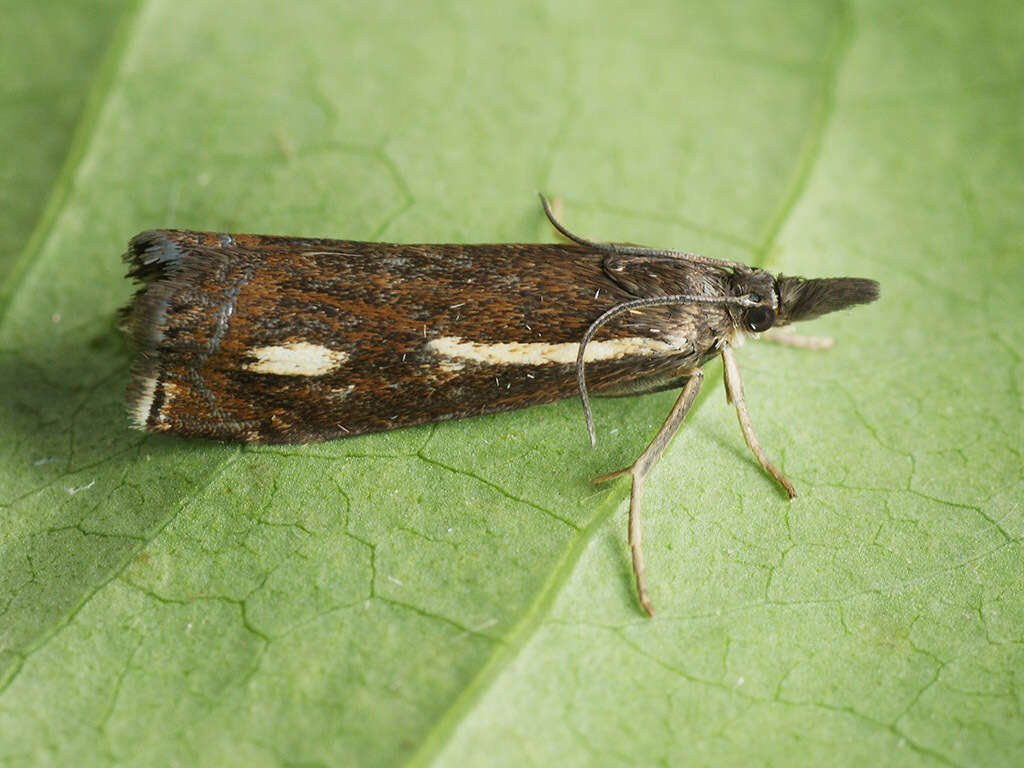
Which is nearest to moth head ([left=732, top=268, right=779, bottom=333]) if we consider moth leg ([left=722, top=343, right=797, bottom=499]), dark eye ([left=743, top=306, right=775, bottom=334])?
dark eye ([left=743, top=306, right=775, bottom=334])

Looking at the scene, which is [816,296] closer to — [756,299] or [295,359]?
[756,299]

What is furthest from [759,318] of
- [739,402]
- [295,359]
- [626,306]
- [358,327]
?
[295,359]

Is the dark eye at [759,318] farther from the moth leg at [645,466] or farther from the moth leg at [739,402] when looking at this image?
the moth leg at [645,466]

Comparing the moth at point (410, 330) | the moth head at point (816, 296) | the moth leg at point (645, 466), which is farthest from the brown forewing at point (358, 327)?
the moth head at point (816, 296)

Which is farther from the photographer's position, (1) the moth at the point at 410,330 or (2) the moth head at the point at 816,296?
(2) the moth head at the point at 816,296

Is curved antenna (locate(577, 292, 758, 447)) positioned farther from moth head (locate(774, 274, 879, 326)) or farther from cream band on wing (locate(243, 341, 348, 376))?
cream band on wing (locate(243, 341, 348, 376))

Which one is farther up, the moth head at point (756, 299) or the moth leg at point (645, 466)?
the moth head at point (756, 299)

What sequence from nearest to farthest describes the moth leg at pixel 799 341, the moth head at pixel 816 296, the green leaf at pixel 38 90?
the moth head at pixel 816 296, the moth leg at pixel 799 341, the green leaf at pixel 38 90
